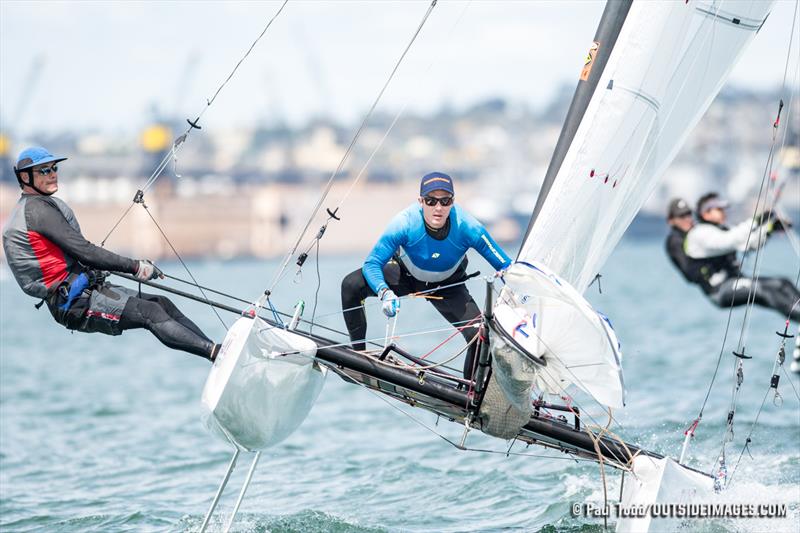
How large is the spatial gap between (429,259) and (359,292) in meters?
0.40

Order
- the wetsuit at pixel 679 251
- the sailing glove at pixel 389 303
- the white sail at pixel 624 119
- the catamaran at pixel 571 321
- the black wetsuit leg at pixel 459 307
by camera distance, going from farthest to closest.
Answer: the wetsuit at pixel 679 251, the black wetsuit leg at pixel 459 307, the white sail at pixel 624 119, the sailing glove at pixel 389 303, the catamaran at pixel 571 321

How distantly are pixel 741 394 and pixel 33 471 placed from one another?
20.8ft

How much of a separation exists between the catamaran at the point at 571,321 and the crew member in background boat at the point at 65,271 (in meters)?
0.42

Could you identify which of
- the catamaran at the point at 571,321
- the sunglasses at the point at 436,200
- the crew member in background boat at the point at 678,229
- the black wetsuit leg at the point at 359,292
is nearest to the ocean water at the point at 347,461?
the catamaran at the point at 571,321

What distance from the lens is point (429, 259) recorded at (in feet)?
19.4

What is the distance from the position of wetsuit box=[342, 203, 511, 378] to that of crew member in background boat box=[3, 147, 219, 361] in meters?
0.86

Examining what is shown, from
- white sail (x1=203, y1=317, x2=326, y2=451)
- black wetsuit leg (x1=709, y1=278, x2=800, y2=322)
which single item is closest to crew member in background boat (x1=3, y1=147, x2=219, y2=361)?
white sail (x1=203, y1=317, x2=326, y2=451)

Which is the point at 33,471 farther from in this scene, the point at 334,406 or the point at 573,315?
the point at 573,315

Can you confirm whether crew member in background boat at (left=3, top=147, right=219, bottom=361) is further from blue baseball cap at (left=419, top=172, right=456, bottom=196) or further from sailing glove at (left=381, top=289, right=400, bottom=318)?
blue baseball cap at (left=419, top=172, right=456, bottom=196)

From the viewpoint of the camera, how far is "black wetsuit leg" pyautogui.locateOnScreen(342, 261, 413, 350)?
19.7 ft

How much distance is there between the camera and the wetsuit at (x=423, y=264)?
5770 millimetres

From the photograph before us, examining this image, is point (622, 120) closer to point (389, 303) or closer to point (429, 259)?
point (429, 259)

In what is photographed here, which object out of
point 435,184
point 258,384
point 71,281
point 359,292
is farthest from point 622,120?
point 71,281

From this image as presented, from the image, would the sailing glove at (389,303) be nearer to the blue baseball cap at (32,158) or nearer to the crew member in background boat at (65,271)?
the crew member in background boat at (65,271)
